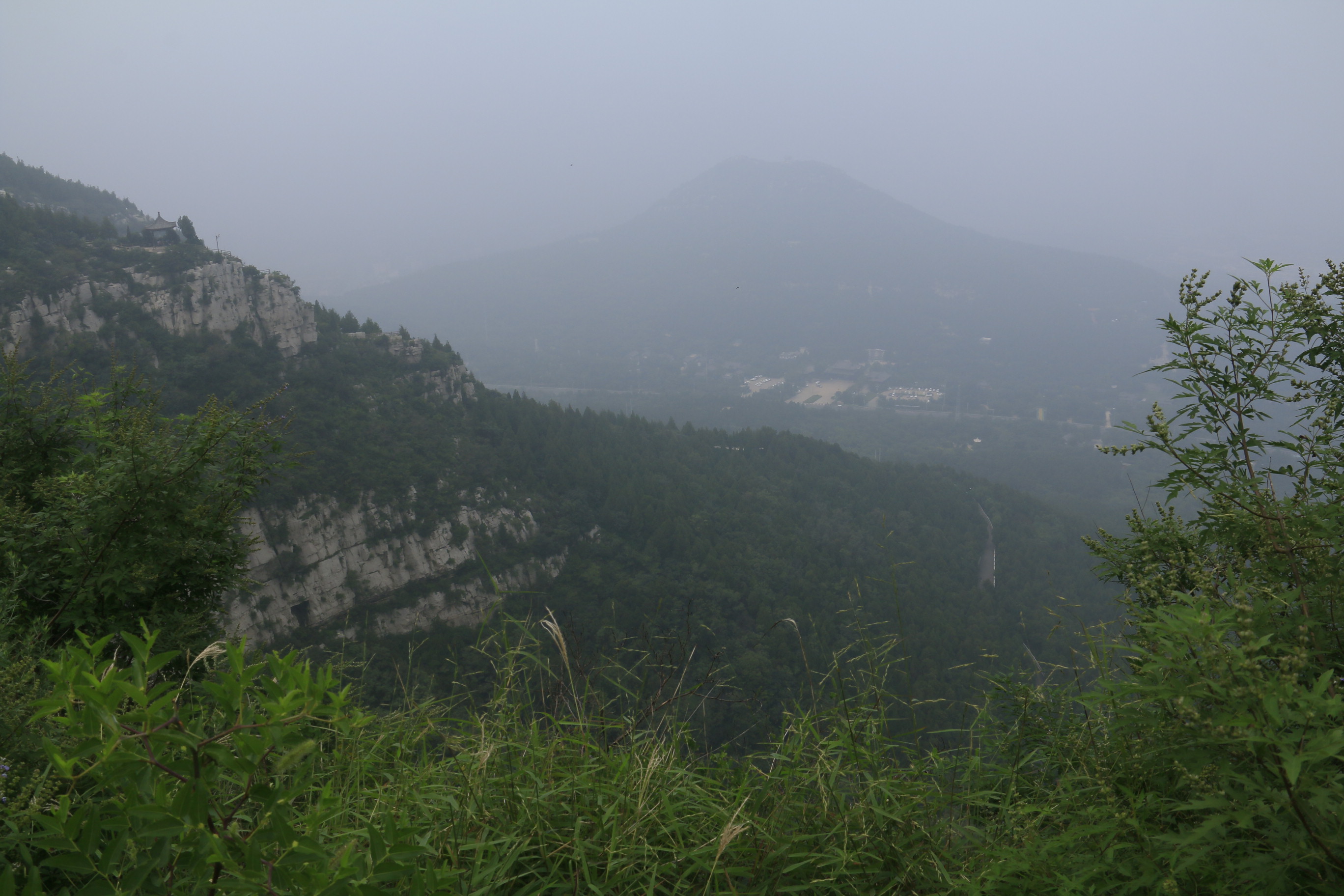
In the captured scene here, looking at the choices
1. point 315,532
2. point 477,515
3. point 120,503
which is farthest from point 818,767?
point 477,515

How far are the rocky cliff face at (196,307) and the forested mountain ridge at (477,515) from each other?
0.14 m

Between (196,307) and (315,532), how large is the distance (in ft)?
70.4

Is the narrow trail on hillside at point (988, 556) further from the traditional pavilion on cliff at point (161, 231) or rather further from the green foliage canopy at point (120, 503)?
the traditional pavilion on cliff at point (161, 231)

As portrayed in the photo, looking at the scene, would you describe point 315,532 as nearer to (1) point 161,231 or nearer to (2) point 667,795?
(1) point 161,231

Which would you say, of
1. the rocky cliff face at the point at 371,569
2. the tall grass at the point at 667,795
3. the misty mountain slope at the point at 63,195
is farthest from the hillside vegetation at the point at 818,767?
the misty mountain slope at the point at 63,195

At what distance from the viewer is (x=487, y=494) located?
50.4m

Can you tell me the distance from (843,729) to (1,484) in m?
6.72

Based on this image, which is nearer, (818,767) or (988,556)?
(818,767)

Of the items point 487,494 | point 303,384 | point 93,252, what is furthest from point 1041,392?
point 93,252

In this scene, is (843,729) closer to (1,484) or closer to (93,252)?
(1,484)

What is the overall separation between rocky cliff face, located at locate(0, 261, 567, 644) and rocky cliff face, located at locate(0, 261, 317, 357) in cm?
7

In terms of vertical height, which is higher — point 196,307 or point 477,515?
point 196,307

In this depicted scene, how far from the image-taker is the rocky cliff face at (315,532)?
3972 cm

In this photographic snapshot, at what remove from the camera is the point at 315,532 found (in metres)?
41.8
